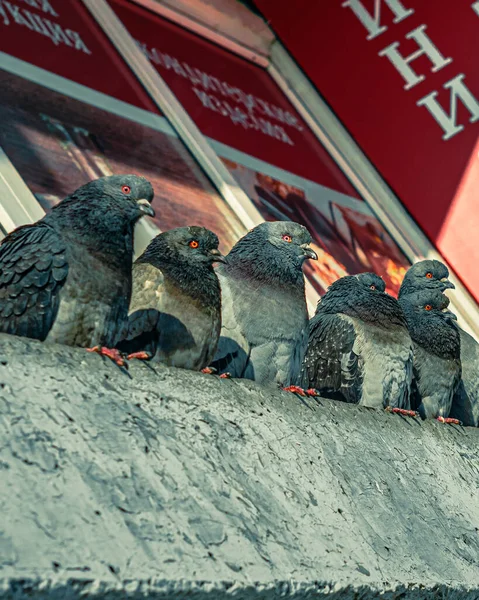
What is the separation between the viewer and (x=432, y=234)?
40.1 feet

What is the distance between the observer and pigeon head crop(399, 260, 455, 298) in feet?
23.9

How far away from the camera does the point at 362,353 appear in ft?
20.9

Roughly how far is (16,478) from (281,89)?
10645 mm

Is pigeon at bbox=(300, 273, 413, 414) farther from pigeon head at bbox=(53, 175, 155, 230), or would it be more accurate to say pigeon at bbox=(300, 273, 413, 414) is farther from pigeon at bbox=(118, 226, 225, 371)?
pigeon head at bbox=(53, 175, 155, 230)

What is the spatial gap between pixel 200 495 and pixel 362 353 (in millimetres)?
3218

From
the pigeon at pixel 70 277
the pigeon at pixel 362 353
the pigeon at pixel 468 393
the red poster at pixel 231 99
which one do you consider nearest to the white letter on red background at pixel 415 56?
the red poster at pixel 231 99

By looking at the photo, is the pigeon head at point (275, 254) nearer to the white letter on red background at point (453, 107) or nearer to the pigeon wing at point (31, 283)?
the pigeon wing at point (31, 283)

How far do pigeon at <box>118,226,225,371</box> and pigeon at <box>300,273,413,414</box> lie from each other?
4.30 feet

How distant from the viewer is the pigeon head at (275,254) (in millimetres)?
6047

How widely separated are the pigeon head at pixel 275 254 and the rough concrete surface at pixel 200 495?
170 cm

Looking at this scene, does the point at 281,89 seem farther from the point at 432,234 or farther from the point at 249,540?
the point at 249,540

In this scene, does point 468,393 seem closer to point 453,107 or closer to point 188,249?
point 188,249

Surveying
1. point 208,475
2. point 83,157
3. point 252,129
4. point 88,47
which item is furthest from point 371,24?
point 208,475

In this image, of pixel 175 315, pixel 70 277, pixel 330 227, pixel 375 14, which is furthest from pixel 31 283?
pixel 375 14
